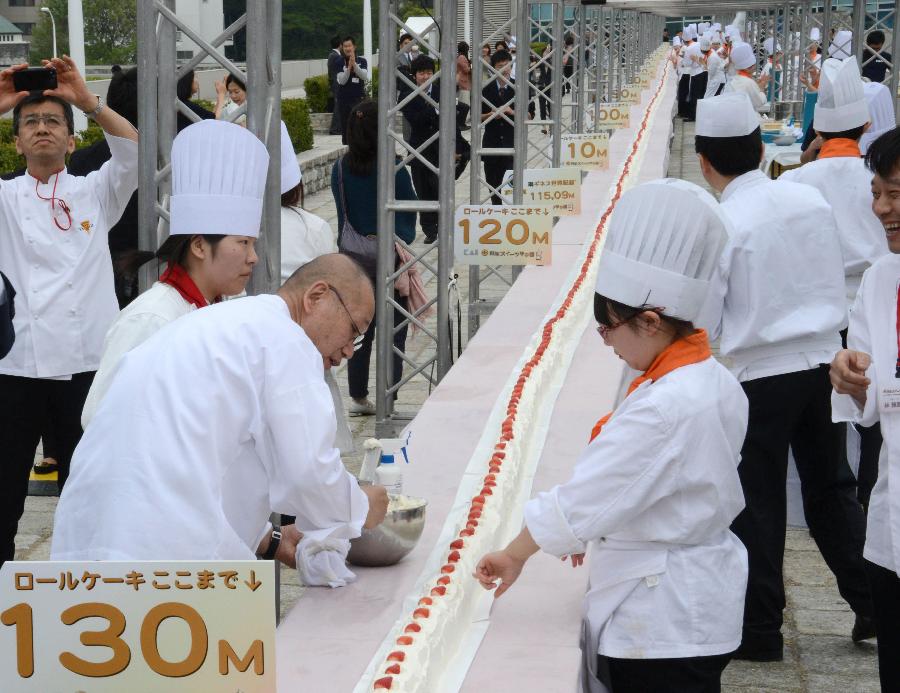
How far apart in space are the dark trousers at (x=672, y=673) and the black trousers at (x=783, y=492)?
1.65 m

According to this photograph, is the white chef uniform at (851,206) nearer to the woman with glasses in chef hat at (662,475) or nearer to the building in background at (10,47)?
the woman with glasses in chef hat at (662,475)

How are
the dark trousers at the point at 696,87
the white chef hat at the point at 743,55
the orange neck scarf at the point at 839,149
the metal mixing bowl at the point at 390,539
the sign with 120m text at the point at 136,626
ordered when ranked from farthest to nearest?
1. the dark trousers at the point at 696,87
2. the white chef hat at the point at 743,55
3. the orange neck scarf at the point at 839,149
4. the metal mixing bowl at the point at 390,539
5. the sign with 120m text at the point at 136,626

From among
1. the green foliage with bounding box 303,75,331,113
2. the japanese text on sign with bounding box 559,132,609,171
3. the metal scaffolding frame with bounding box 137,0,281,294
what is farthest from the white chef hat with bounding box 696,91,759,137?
the green foliage with bounding box 303,75,331,113

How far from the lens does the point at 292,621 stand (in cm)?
302

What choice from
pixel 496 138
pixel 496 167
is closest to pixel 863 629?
pixel 496 167

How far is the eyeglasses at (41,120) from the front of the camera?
15.1 ft

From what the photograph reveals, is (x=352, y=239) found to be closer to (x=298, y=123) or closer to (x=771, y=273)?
(x=771, y=273)

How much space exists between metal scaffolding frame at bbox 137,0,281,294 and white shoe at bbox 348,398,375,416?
3.94 meters

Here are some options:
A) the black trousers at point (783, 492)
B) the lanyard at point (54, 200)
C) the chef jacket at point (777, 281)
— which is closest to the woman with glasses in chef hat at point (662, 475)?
the chef jacket at point (777, 281)

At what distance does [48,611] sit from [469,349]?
412 centimetres

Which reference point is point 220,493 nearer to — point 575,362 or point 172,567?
point 172,567

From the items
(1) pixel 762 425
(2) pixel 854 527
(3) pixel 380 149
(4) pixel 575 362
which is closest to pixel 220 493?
(1) pixel 762 425

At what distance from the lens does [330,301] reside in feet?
8.87

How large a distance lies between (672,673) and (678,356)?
664mm
